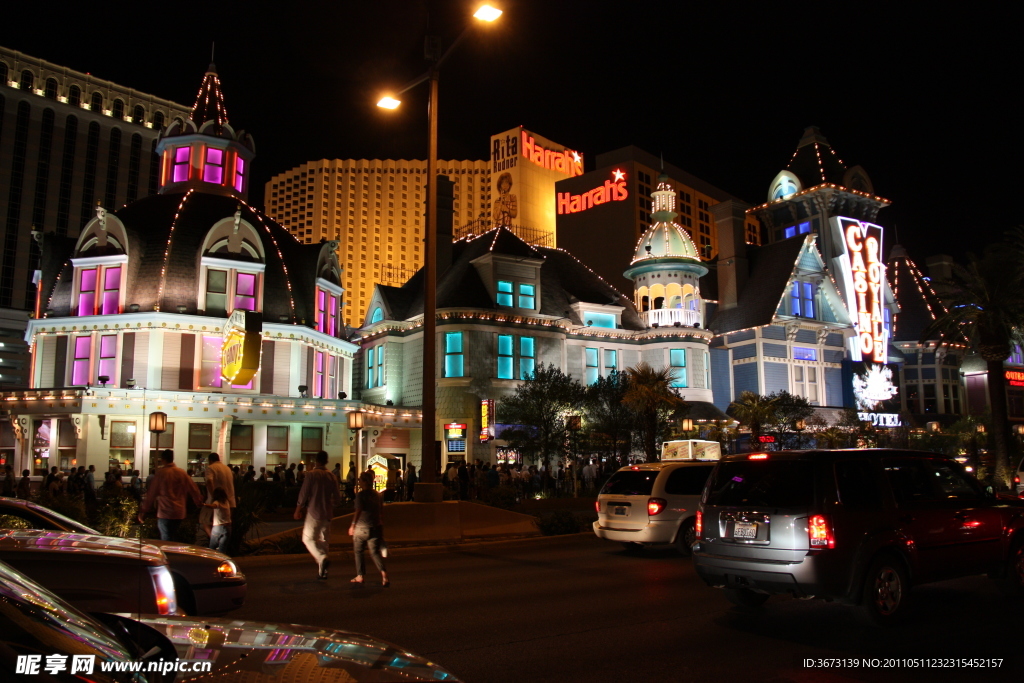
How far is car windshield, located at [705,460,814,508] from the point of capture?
8.45 metres

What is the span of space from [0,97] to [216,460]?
380 ft

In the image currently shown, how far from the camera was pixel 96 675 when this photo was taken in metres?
2.27

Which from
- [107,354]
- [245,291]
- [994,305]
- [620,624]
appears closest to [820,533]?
[620,624]

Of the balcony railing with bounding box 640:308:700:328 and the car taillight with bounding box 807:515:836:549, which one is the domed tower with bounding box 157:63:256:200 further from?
the car taillight with bounding box 807:515:836:549

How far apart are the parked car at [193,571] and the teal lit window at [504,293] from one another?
29.8 m

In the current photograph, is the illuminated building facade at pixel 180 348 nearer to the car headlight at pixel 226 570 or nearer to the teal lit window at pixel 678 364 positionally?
the teal lit window at pixel 678 364

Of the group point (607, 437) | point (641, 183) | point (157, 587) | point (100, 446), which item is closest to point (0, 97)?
point (641, 183)

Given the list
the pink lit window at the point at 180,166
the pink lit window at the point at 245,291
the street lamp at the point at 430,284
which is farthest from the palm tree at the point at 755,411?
the pink lit window at the point at 180,166

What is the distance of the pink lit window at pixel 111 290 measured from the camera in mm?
34406

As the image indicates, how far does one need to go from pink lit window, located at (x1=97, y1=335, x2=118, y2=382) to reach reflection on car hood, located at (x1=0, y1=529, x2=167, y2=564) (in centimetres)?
3006

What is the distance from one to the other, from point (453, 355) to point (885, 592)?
28.6 meters

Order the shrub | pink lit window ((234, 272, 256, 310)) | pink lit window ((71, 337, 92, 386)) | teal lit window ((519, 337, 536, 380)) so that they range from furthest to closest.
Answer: teal lit window ((519, 337, 536, 380))
pink lit window ((234, 272, 256, 310))
pink lit window ((71, 337, 92, 386))
the shrub

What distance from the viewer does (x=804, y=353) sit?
153 feet

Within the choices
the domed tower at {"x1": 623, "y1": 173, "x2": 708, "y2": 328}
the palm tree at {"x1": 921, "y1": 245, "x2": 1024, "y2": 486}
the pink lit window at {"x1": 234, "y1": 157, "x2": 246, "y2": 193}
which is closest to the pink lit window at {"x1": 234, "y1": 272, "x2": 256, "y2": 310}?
the pink lit window at {"x1": 234, "y1": 157, "x2": 246, "y2": 193}
